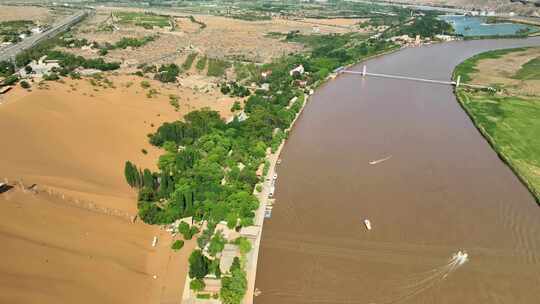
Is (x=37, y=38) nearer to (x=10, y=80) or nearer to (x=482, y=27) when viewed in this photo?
(x=10, y=80)

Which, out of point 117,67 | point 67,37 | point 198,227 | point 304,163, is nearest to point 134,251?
point 198,227

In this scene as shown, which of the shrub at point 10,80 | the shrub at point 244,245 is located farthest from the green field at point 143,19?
the shrub at point 244,245

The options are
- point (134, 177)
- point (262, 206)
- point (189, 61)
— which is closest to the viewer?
point (262, 206)

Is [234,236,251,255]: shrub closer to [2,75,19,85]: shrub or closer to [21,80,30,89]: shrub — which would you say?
[21,80,30,89]: shrub

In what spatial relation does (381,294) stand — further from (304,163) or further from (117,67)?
(117,67)

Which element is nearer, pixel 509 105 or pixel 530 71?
pixel 509 105

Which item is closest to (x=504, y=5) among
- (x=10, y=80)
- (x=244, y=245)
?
(x=10, y=80)
